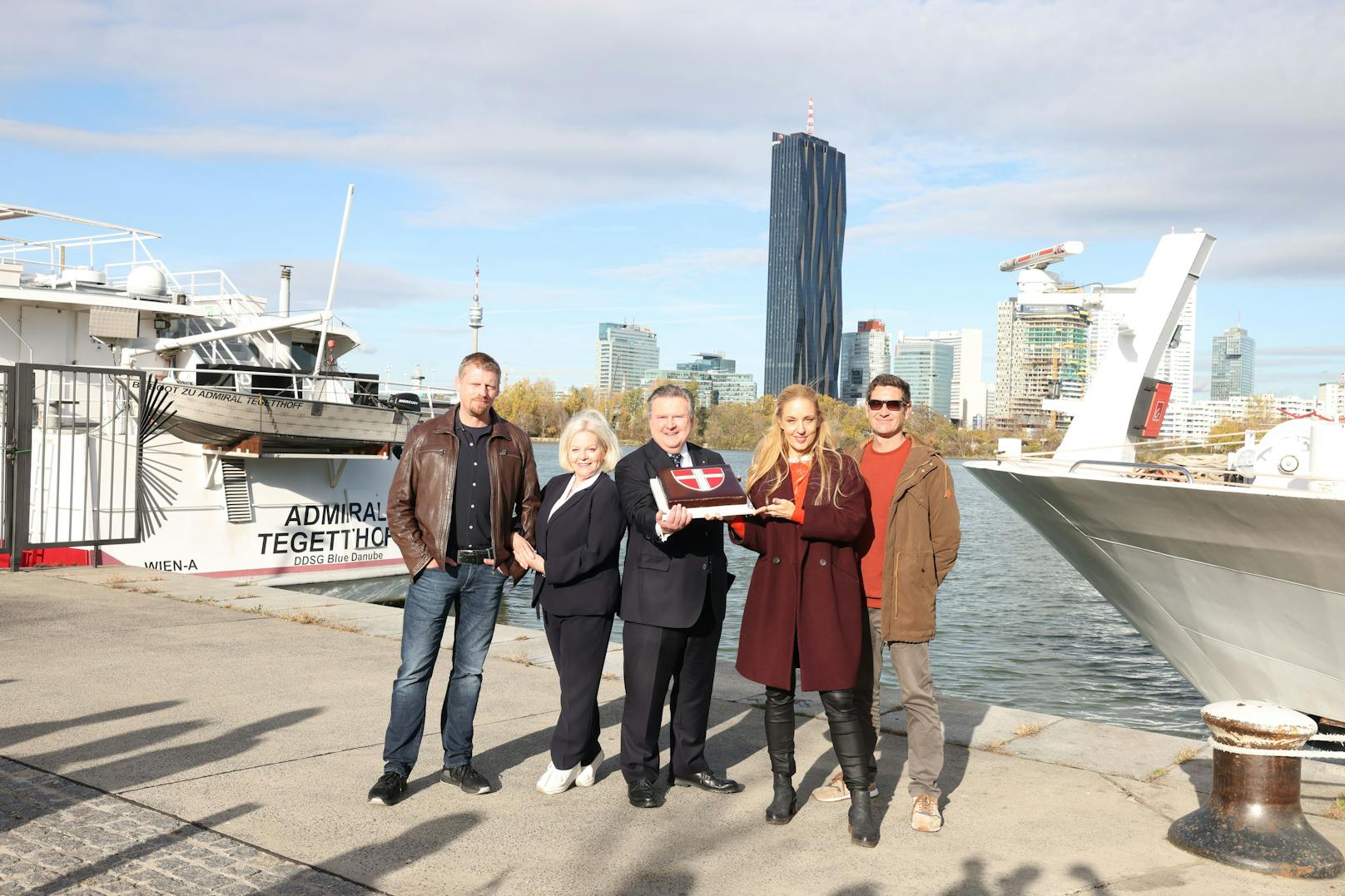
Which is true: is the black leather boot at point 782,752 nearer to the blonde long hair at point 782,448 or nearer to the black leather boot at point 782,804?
the black leather boot at point 782,804

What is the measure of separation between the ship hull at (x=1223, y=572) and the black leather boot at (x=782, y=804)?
377cm

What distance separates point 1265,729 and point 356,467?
17.5 m

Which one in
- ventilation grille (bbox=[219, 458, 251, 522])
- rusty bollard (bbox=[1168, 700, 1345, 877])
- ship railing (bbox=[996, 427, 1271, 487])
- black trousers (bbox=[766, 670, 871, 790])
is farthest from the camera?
ventilation grille (bbox=[219, 458, 251, 522])

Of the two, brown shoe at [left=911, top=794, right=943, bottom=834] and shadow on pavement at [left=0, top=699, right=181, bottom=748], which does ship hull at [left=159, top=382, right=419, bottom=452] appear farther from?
brown shoe at [left=911, top=794, right=943, bottom=834]

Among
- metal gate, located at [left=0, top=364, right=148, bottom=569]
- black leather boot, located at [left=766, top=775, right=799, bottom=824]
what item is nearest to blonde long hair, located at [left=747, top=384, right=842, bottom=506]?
black leather boot, located at [left=766, top=775, right=799, bottom=824]

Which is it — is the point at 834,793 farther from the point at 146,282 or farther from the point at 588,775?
the point at 146,282

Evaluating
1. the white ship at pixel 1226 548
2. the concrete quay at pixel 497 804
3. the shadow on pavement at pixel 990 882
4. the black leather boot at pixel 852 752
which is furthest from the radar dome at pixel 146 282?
the shadow on pavement at pixel 990 882

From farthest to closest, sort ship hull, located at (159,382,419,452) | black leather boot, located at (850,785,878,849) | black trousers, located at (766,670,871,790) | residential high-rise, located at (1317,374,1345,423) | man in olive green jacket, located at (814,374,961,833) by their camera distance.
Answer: ship hull, located at (159,382,419,452) → residential high-rise, located at (1317,374,1345,423) → man in olive green jacket, located at (814,374,961,833) → black trousers, located at (766,670,871,790) → black leather boot, located at (850,785,878,849)

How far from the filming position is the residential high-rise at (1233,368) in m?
21.2

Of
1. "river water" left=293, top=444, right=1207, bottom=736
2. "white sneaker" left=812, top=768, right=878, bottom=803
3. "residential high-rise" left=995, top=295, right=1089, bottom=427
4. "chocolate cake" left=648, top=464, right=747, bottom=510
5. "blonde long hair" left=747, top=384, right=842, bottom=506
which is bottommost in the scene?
"river water" left=293, top=444, right=1207, bottom=736

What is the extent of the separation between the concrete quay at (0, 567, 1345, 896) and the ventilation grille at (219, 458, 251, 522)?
1075 cm

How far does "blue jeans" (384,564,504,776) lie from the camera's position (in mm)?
4621

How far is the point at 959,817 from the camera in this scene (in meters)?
4.53

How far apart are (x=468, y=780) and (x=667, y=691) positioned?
0.92 m
